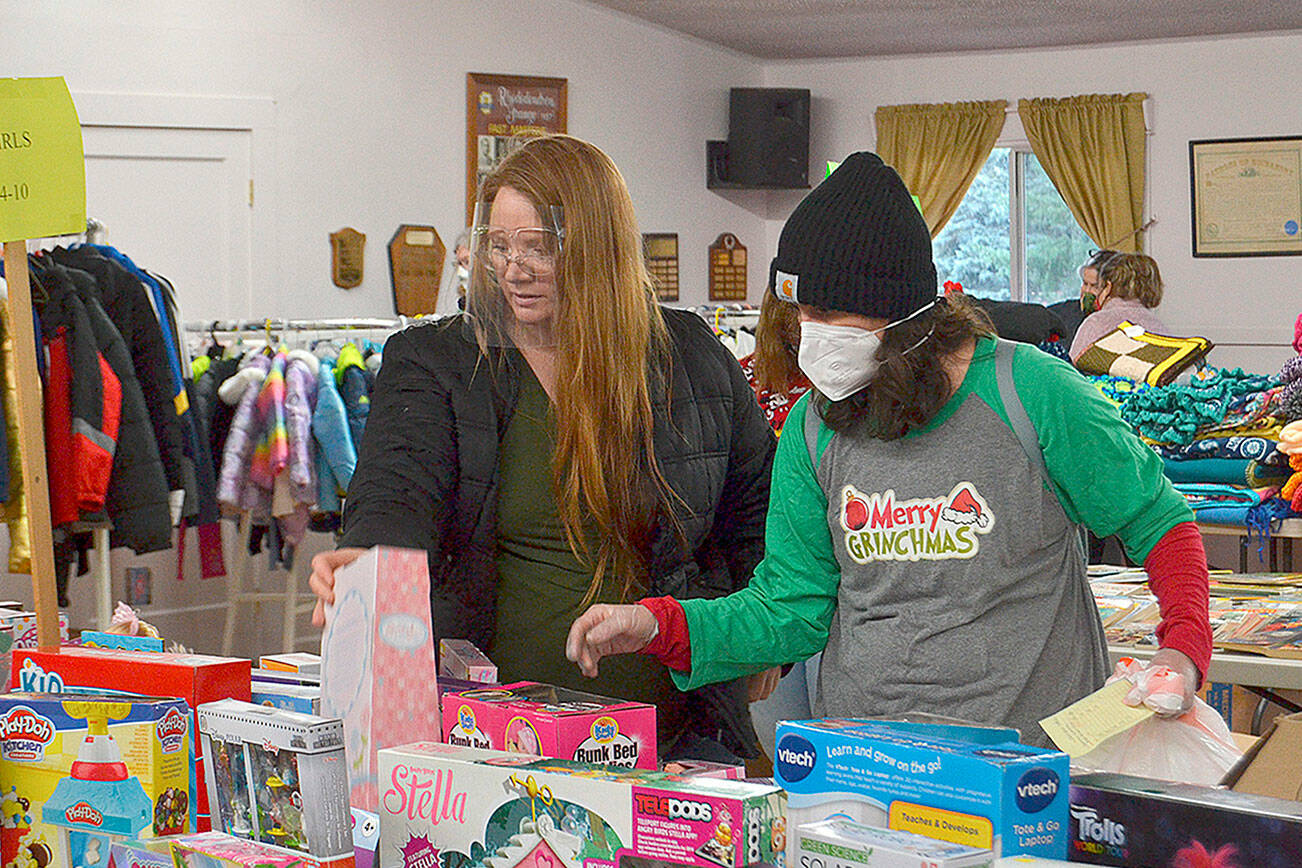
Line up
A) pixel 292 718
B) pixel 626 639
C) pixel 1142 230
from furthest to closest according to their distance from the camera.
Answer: pixel 1142 230
pixel 626 639
pixel 292 718

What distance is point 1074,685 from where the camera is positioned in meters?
1.59

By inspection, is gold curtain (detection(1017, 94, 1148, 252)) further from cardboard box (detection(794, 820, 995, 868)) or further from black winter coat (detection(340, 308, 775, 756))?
cardboard box (detection(794, 820, 995, 868))

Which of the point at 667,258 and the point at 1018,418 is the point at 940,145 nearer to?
the point at 667,258

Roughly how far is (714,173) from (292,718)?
8584mm

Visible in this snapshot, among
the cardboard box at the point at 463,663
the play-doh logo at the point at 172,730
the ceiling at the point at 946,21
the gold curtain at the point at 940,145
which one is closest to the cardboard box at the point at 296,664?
the cardboard box at the point at 463,663

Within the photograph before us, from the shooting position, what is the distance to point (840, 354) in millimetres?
1624

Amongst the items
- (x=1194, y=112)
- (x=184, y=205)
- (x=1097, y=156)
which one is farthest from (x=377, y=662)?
(x=1194, y=112)

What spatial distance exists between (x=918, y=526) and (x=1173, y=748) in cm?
35

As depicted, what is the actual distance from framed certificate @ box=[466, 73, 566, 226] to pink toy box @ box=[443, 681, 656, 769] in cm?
667

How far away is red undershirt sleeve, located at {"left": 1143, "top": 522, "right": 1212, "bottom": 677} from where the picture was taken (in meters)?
1.52

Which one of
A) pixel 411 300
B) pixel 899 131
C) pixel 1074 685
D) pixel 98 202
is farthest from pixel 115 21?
pixel 1074 685

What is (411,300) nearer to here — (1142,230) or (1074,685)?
(1142,230)

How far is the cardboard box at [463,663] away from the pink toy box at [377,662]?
0.39 ft

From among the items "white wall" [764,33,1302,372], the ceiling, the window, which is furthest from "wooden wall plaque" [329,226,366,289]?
"white wall" [764,33,1302,372]
